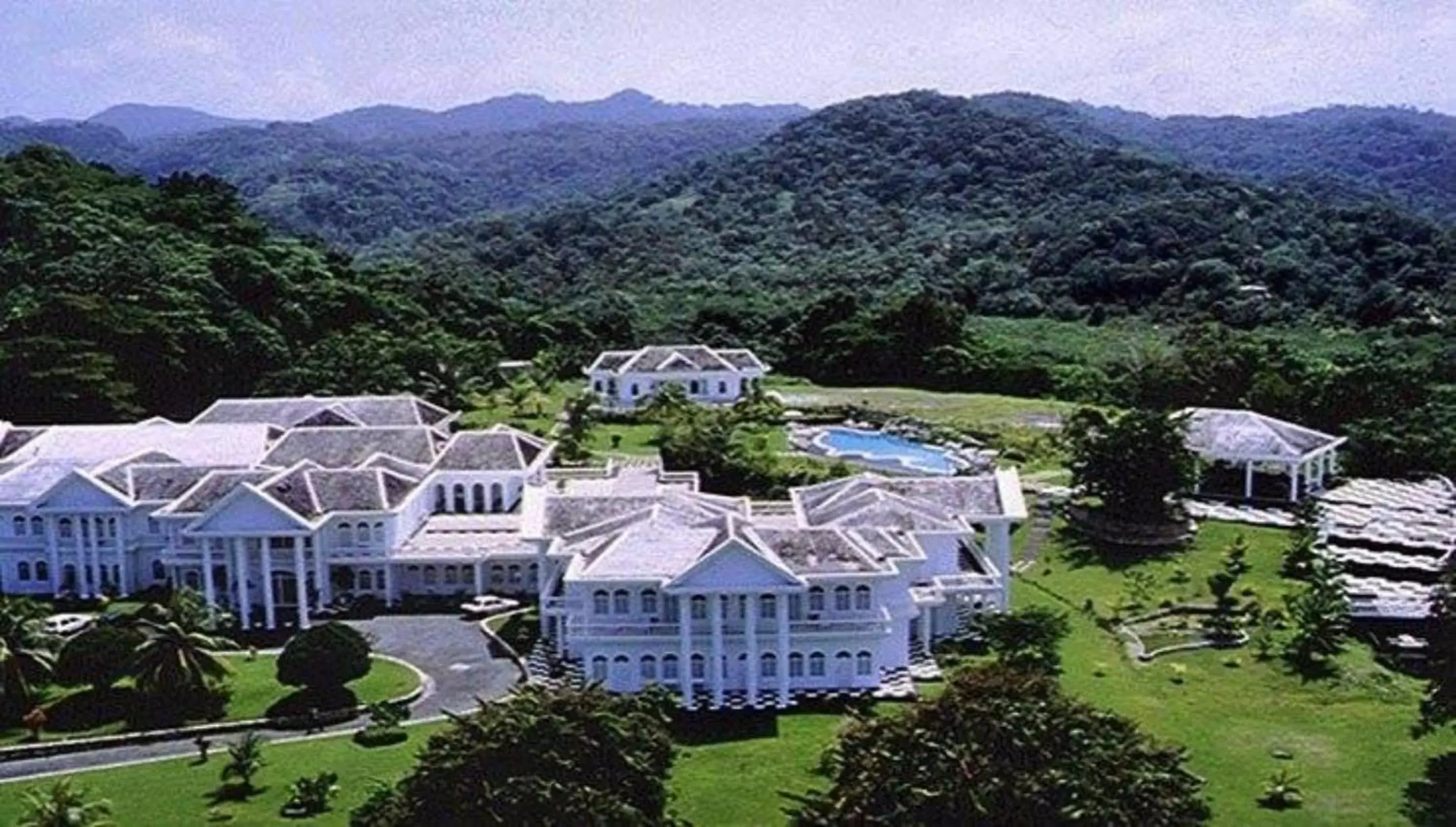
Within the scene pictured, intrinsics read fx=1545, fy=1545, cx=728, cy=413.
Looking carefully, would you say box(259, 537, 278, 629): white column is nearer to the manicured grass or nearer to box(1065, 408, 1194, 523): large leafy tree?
the manicured grass

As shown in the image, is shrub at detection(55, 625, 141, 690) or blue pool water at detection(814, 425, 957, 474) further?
blue pool water at detection(814, 425, 957, 474)

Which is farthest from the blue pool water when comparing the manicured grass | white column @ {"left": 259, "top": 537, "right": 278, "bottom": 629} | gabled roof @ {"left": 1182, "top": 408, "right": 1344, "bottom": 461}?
the manicured grass

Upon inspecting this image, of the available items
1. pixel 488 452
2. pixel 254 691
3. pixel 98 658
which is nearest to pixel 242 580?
pixel 254 691

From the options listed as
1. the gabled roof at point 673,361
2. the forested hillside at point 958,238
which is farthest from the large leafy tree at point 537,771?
the forested hillside at point 958,238

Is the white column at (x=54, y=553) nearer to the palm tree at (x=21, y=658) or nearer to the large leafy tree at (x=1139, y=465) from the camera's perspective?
the palm tree at (x=21, y=658)

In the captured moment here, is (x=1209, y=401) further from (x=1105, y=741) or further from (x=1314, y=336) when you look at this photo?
(x=1105, y=741)

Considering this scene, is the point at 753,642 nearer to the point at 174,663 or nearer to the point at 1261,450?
the point at 174,663

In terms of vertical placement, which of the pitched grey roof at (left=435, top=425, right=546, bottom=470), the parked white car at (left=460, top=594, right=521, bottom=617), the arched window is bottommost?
the parked white car at (left=460, top=594, right=521, bottom=617)

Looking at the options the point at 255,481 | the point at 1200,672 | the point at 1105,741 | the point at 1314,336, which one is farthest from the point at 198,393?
the point at 1314,336
